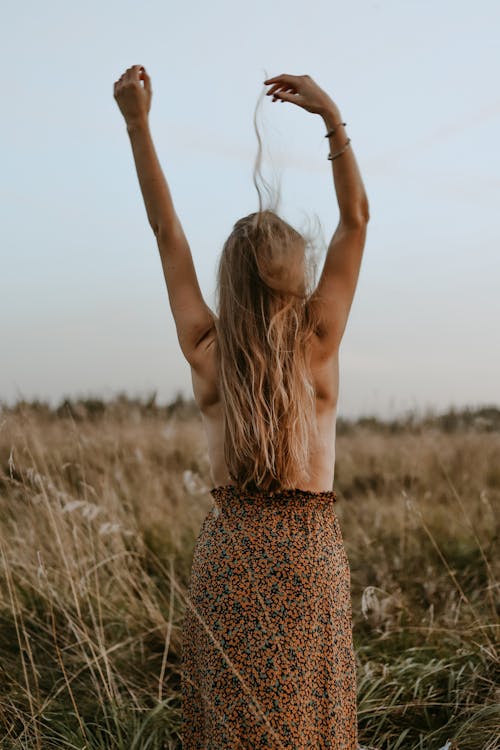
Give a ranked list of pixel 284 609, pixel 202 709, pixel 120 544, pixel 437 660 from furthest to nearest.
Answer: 1. pixel 120 544
2. pixel 437 660
3. pixel 202 709
4. pixel 284 609

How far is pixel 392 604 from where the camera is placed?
3.88m

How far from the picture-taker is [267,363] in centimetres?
198

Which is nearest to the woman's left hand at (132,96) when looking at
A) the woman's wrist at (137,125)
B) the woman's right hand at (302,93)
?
the woman's wrist at (137,125)

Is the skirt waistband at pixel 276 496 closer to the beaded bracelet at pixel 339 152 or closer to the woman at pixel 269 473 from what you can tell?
the woman at pixel 269 473

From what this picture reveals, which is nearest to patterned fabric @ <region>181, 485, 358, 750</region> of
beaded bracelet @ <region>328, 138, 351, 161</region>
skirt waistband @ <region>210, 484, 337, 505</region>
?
skirt waistband @ <region>210, 484, 337, 505</region>

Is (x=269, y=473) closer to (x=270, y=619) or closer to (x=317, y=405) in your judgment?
(x=317, y=405)

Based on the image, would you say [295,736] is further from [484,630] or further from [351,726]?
[484,630]

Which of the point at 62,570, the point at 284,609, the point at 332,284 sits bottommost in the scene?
the point at 62,570

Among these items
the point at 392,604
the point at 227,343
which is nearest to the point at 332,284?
the point at 227,343

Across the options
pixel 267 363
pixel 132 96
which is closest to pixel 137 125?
pixel 132 96

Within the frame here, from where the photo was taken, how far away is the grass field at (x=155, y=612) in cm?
297

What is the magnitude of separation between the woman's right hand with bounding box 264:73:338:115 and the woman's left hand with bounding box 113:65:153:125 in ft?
1.06

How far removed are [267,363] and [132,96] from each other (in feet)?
2.64

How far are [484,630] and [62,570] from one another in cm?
184
